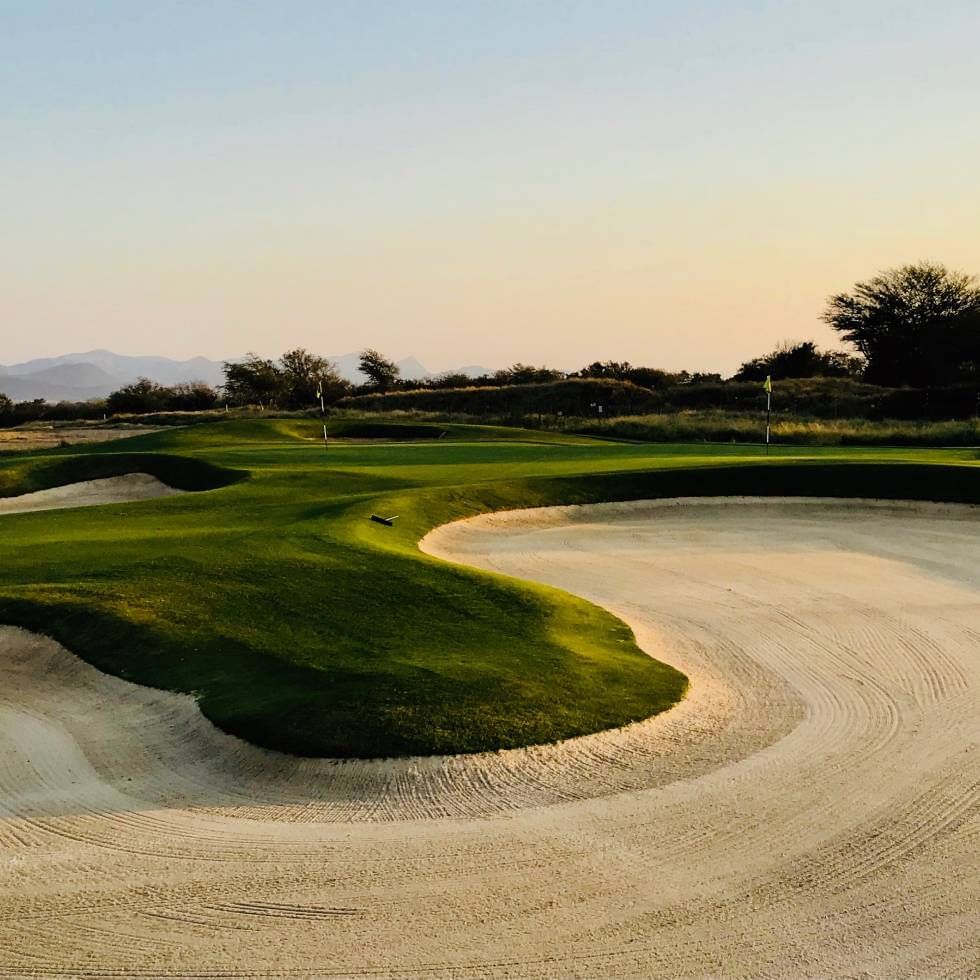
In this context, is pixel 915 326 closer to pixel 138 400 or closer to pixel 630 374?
pixel 630 374

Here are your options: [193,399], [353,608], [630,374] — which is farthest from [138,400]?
[353,608]

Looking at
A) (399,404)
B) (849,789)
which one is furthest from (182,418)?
(849,789)

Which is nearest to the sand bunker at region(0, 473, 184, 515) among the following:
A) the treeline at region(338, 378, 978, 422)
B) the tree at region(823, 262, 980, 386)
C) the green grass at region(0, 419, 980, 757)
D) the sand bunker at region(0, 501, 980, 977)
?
the green grass at region(0, 419, 980, 757)

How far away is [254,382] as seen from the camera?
104m

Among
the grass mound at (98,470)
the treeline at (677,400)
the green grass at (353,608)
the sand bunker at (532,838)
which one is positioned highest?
the treeline at (677,400)

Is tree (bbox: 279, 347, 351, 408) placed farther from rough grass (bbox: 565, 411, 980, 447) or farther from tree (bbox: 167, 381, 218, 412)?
rough grass (bbox: 565, 411, 980, 447)

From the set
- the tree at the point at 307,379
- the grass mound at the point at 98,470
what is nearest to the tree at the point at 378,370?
the tree at the point at 307,379

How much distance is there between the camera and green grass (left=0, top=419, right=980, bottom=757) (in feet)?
29.7

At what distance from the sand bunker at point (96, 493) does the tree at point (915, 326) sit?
214 feet

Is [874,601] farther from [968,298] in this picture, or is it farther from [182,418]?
[968,298]

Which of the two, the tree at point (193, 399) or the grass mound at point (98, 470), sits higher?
the tree at point (193, 399)

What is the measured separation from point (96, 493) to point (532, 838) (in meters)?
24.3

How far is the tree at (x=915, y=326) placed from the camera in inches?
3088

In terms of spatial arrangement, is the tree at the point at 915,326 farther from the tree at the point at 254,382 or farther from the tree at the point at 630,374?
the tree at the point at 254,382
